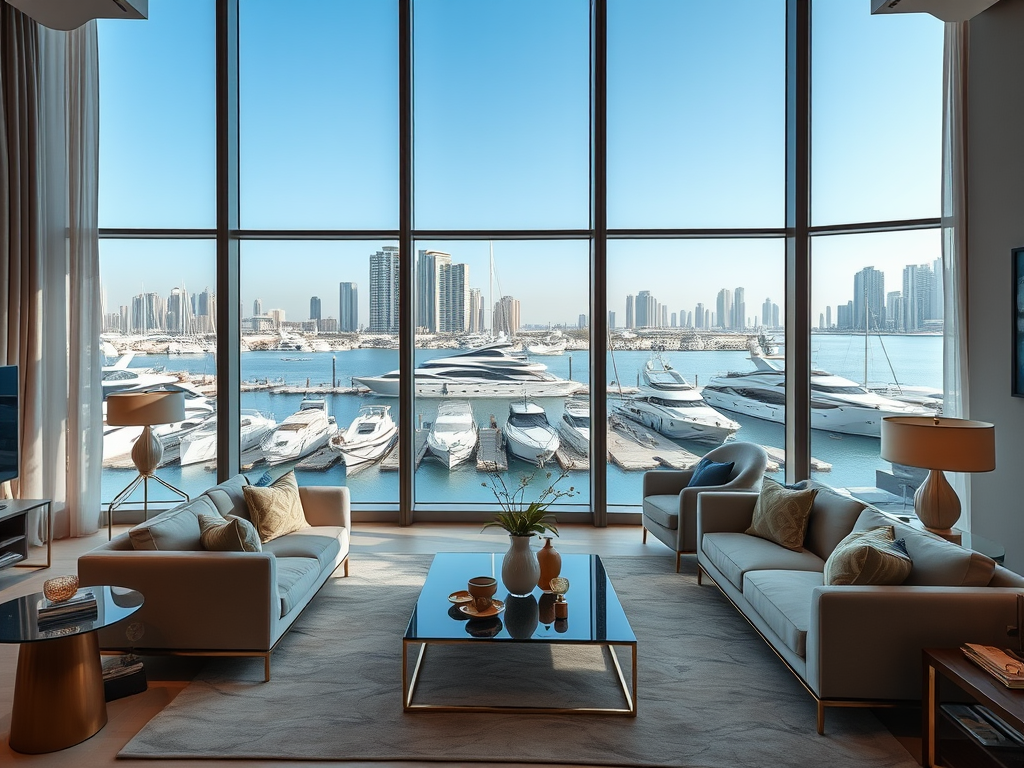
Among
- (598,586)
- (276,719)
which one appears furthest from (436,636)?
(598,586)

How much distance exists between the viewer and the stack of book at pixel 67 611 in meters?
2.51

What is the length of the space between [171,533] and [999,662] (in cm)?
354

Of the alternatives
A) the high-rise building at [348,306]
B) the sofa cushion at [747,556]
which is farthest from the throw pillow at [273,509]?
the sofa cushion at [747,556]

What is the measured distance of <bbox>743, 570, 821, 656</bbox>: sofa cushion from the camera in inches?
110

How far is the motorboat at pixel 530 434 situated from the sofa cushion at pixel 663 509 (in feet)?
3.98

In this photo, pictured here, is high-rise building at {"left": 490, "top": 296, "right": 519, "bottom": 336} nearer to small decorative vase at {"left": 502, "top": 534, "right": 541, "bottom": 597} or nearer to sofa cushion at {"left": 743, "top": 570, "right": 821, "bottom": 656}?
small decorative vase at {"left": 502, "top": 534, "right": 541, "bottom": 597}

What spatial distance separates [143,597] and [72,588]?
274mm

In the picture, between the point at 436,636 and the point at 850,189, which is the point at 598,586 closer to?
the point at 436,636

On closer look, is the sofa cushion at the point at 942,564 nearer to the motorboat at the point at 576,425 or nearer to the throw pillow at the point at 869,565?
the throw pillow at the point at 869,565

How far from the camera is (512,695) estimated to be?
290 cm

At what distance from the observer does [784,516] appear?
397cm

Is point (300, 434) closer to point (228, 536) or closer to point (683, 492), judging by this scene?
point (228, 536)

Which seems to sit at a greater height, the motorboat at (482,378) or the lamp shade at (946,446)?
the motorboat at (482,378)

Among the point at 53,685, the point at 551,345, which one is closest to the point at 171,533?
the point at 53,685
